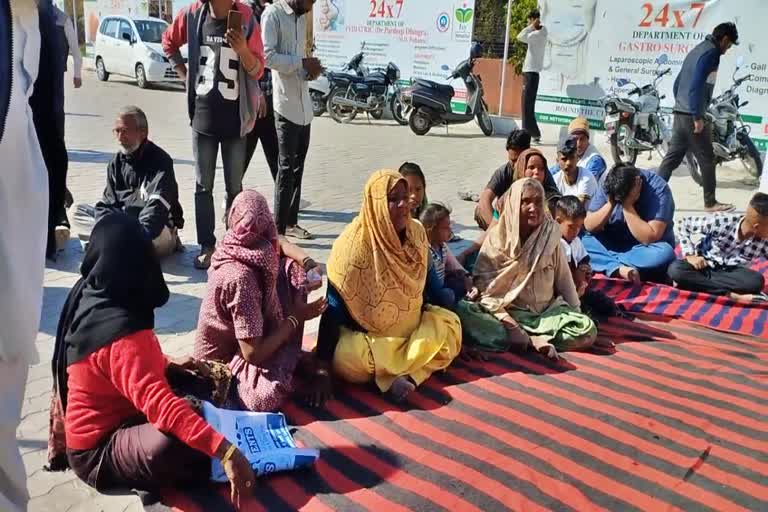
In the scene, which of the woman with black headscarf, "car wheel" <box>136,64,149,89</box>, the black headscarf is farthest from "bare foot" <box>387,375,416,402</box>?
"car wheel" <box>136,64,149,89</box>

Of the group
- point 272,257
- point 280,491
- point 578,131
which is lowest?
point 280,491

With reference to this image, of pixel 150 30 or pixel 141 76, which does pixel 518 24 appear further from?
pixel 141 76

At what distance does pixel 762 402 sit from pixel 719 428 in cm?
38

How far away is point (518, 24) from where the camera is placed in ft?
46.3

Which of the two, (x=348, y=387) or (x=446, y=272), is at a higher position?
(x=446, y=272)

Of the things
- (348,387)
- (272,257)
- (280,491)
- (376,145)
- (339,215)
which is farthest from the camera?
(376,145)

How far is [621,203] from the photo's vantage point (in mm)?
4645

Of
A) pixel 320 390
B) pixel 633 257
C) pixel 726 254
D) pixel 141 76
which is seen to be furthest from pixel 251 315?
pixel 141 76

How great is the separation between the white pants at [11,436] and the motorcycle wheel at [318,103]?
454 inches

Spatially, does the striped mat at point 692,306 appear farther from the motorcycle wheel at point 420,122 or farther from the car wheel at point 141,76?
the car wheel at point 141,76

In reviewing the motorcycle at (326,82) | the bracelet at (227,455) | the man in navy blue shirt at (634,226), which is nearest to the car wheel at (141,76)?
the motorcycle at (326,82)

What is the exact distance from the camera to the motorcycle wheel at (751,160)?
26.5 ft

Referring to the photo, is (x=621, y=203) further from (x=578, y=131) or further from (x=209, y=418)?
(x=209, y=418)

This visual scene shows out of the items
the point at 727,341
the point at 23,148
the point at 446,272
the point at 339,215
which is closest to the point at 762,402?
the point at 727,341
